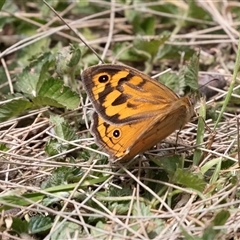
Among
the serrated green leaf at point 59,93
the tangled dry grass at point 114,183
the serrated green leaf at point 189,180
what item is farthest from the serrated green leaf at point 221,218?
the serrated green leaf at point 59,93

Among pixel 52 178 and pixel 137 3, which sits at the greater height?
pixel 137 3

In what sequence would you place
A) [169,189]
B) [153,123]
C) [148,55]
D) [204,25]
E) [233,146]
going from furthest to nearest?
[204,25] < [148,55] < [233,146] < [169,189] < [153,123]

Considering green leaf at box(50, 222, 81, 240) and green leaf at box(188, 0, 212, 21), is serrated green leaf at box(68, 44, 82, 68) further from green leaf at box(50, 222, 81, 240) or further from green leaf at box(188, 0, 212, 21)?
green leaf at box(188, 0, 212, 21)

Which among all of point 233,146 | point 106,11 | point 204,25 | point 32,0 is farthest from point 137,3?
point 233,146

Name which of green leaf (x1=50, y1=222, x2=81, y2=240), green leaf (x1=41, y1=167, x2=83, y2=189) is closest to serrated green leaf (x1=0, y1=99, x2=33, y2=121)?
green leaf (x1=41, y1=167, x2=83, y2=189)

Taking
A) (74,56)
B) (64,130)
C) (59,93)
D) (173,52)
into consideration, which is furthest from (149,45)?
(64,130)

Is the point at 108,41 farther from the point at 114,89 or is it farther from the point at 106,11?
the point at 114,89

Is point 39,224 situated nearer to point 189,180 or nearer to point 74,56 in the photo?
point 189,180
